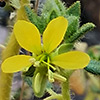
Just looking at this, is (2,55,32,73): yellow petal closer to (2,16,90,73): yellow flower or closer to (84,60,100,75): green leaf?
(2,16,90,73): yellow flower

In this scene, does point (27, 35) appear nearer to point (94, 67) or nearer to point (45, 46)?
point (45, 46)

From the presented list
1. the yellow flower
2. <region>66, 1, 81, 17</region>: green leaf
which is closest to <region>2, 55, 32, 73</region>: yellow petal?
the yellow flower

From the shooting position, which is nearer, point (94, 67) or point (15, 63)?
point (15, 63)

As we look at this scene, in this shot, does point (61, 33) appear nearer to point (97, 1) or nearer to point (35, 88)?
point (35, 88)

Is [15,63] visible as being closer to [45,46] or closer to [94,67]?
[45,46]

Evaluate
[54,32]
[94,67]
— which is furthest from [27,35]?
[94,67]

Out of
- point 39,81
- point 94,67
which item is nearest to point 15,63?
point 39,81

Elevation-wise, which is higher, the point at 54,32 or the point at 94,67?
the point at 54,32
